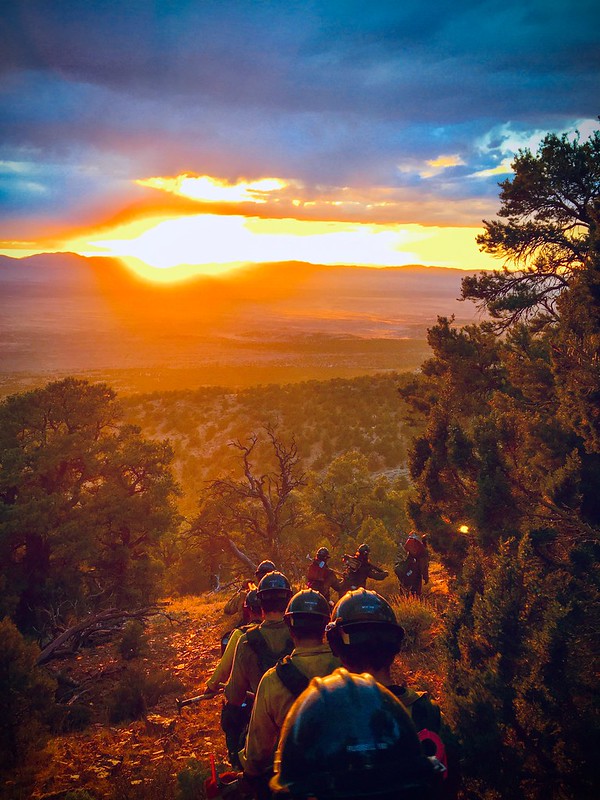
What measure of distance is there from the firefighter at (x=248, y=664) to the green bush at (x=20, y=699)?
3.46m

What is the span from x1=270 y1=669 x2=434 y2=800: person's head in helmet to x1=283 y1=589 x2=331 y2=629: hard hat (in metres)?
1.80

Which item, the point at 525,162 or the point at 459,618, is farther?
the point at 525,162

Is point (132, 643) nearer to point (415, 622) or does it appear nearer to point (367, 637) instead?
point (415, 622)

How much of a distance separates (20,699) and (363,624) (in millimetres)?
6540

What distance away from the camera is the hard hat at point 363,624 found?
2953 millimetres

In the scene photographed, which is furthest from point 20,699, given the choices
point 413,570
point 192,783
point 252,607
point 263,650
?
point 413,570

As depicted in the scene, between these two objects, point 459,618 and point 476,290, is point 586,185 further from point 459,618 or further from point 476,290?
Answer: point 459,618

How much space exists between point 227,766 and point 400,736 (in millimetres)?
4526

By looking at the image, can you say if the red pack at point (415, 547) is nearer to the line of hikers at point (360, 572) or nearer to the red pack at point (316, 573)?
the line of hikers at point (360, 572)

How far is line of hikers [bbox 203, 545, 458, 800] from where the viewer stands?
5.39 feet

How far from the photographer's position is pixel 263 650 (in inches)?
171

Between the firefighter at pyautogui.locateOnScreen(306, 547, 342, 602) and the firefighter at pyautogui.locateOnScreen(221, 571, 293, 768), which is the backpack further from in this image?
the firefighter at pyautogui.locateOnScreen(306, 547, 342, 602)

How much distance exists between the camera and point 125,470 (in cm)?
1670

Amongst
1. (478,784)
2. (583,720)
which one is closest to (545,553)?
(583,720)
